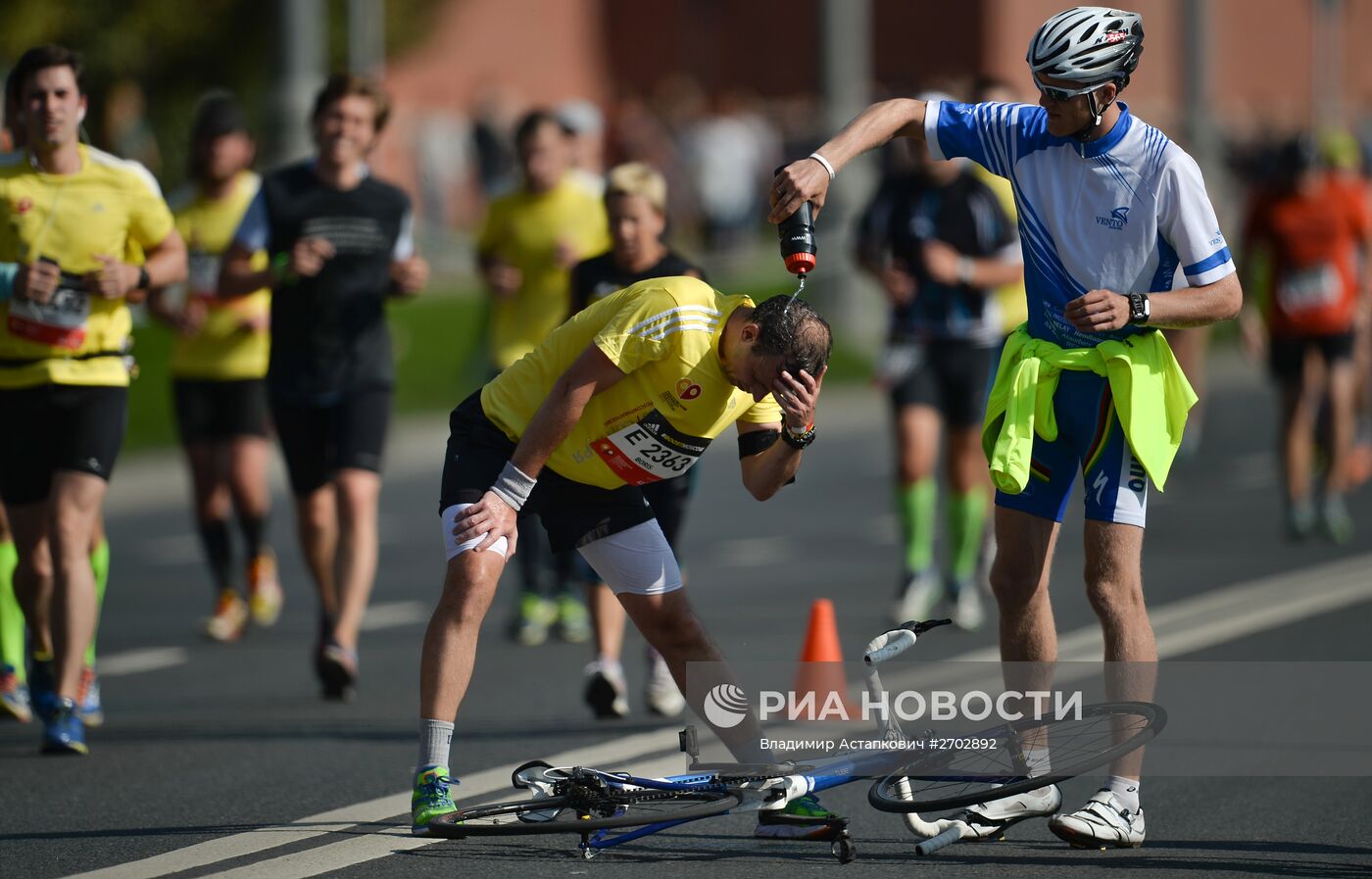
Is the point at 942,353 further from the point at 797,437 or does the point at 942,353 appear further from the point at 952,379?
the point at 797,437

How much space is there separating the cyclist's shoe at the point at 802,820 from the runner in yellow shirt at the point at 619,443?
0.04 ft

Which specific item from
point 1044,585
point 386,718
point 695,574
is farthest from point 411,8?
point 1044,585

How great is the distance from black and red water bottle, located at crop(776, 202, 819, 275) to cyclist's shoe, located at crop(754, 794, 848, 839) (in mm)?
1503

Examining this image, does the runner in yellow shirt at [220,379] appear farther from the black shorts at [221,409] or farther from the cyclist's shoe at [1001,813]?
the cyclist's shoe at [1001,813]

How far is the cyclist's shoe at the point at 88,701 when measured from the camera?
821cm

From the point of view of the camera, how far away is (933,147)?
644cm

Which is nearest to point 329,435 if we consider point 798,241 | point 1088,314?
point 798,241

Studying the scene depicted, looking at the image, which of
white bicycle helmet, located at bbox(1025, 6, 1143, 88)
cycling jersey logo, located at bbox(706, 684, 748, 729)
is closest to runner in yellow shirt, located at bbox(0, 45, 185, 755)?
cycling jersey logo, located at bbox(706, 684, 748, 729)

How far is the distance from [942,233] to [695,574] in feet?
9.65

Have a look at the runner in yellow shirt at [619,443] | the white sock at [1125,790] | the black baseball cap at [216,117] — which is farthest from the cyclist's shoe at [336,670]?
the white sock at [1125,790]

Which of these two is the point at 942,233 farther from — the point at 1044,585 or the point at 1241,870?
the point at 1241,870

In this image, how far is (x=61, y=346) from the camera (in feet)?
26.0

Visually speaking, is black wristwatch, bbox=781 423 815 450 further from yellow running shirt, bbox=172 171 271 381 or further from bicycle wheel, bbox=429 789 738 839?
yellow running shirt, bbox=172 171 271 381

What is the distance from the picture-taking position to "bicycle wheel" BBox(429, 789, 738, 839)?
586 cm
